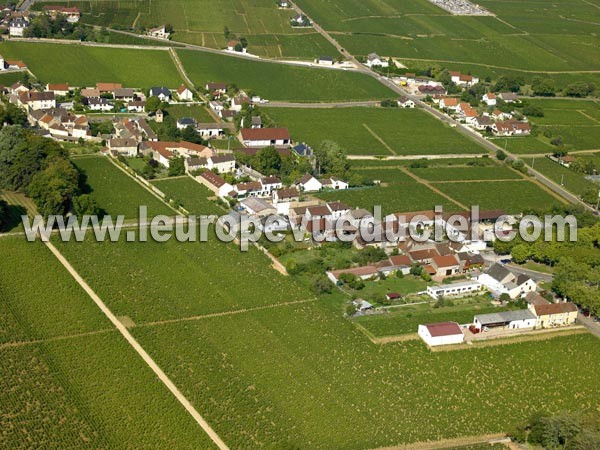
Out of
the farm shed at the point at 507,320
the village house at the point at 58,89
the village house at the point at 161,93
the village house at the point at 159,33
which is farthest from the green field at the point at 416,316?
the village house at the point at 159,33

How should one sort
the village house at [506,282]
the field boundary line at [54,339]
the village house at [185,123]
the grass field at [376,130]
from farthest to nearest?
the grass field at [376,130], the village house at [185,123], the village house at [506,282], the field boundary line at [54,339]

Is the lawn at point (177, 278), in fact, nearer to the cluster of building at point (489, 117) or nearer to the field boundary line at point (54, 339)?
the field boundary line at point (54, 339)

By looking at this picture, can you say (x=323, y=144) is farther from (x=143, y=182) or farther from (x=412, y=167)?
(x=143, y=182)

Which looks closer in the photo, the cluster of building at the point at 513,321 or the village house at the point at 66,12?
the cluster of building at the point at 513,321

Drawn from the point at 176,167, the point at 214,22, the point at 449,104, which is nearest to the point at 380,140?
the point at 449,104

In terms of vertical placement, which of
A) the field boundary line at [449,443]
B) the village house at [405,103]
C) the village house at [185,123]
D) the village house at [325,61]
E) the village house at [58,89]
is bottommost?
the field boundary line at [449,443]

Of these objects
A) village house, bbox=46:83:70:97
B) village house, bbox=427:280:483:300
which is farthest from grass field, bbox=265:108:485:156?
village house, bbox=427:280:483:300

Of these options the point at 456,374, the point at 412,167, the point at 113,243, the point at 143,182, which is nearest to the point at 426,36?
the point at 412,167
